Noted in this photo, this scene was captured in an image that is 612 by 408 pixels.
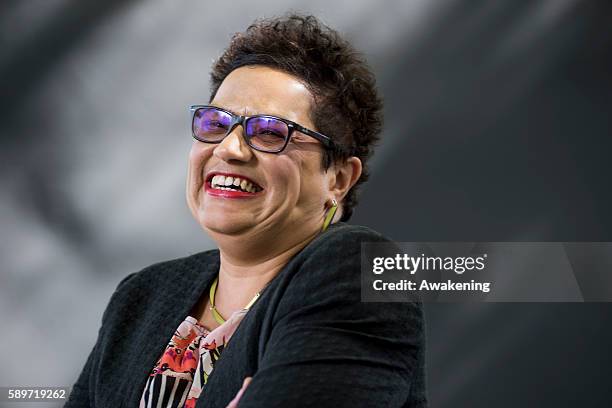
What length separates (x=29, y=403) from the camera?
3.31m

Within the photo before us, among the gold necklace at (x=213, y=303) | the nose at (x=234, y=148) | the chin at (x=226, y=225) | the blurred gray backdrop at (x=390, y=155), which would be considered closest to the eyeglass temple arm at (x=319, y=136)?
the nose at (x=234, y=148)

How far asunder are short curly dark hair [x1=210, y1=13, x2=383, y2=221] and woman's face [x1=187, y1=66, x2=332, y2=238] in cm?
3

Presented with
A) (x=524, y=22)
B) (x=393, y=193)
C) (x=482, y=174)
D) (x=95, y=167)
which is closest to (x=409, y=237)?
(x=393, y=193)

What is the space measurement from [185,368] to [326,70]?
0.68 m

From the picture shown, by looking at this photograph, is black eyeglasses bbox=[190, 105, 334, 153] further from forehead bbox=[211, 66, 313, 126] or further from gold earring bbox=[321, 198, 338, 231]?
gold earring bbox=[321, 198, 338, 231]

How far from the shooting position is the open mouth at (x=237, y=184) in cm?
155

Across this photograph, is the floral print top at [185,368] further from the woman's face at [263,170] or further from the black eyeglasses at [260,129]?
the black eyeglasses at [260,129]

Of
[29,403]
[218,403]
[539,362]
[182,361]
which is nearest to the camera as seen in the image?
[218,403]

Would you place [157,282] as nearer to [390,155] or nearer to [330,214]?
[330,214]

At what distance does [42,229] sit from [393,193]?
1507 millimetres

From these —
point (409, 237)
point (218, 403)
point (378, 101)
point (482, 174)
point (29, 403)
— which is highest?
point (482, 174)

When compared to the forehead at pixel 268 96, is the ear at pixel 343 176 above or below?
below

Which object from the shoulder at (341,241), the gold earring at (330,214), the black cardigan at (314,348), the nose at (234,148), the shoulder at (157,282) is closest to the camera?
the black cardigan at (314,348)

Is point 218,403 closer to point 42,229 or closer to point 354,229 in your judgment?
point 354,229
